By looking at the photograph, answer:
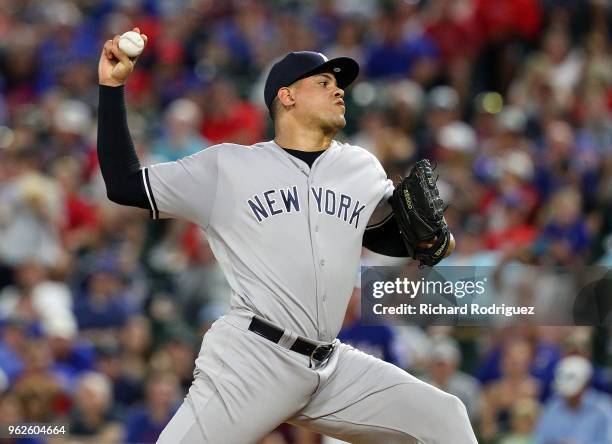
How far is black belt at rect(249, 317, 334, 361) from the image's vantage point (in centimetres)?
455

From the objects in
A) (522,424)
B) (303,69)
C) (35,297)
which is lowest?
(522,424)

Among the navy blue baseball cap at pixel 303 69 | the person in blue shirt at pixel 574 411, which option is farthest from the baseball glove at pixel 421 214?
the person in blue shirt at pixel 574 411

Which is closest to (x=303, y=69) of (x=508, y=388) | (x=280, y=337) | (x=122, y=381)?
(x=280, y=337)

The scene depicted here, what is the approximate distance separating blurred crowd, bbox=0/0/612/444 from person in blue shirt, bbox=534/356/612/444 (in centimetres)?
1

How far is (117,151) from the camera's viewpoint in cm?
457

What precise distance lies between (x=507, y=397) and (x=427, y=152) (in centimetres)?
304

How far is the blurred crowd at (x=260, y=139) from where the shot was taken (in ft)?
25.6

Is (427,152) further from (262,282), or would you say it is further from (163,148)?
(262,282)

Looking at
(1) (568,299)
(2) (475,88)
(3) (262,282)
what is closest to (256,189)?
(3) (262,282)

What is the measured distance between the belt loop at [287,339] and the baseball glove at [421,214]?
2.06 ft

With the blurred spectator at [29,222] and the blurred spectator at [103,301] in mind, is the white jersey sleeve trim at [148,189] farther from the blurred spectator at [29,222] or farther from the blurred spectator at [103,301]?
the blurred spectator at [29,222]

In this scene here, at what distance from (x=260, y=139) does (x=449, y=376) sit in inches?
139

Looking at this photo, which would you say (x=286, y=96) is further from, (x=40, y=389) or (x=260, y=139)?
(x=260, y=139)

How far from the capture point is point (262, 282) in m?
4.59
